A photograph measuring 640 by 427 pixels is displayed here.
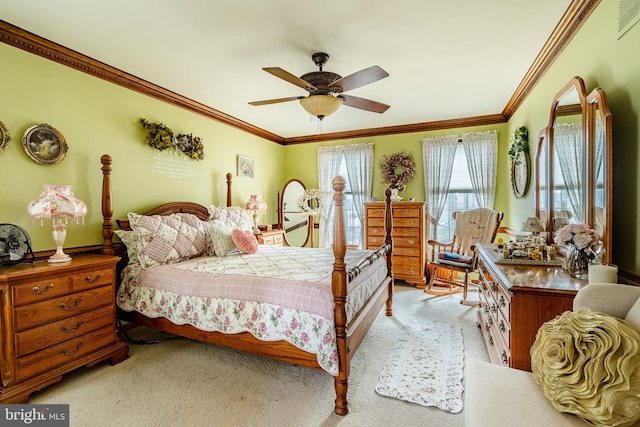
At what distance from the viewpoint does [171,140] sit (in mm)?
3607

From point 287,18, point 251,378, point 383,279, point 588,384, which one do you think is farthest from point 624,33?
point 251,378

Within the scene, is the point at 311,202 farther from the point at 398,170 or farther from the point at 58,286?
the point at 58,286

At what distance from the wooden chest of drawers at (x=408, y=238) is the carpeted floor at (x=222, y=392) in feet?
5.74

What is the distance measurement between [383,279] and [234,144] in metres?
3.11

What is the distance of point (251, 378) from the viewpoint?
7.50ft

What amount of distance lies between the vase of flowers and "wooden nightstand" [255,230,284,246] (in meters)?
3.55

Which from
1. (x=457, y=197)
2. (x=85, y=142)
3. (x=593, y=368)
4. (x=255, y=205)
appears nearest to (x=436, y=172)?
(x=457, y=197)

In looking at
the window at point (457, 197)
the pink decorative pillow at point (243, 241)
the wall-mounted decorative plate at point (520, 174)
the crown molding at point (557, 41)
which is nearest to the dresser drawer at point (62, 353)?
the pink decorative pillow at point (243, 241)

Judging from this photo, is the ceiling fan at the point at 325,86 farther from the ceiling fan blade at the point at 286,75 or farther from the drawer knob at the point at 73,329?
the drawer knob at the point at 73,329

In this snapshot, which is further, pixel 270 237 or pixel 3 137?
pixel 270 237

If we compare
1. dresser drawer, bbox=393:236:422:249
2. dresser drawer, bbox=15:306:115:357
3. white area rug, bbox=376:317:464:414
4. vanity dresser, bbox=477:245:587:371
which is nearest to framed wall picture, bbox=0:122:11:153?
dresser drawer, bbox=15:306:115:357

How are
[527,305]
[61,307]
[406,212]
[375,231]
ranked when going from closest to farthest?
[527,305] → [61,307] → [406,212] → [375,231]

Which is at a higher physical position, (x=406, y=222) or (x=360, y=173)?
(x=360, y=173)

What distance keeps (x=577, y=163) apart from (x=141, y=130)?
4083 millimetres
